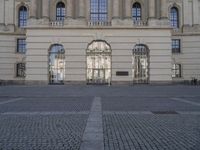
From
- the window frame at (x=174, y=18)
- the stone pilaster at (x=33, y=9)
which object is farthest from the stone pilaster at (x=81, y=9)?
the window frame at (x=174, y=18)

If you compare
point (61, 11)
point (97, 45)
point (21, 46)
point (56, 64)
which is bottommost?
point (56, 64)

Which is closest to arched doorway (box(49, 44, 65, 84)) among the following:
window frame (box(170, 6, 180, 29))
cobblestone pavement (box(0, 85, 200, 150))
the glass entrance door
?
the glass entrance door

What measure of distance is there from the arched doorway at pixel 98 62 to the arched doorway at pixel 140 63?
4029 mm

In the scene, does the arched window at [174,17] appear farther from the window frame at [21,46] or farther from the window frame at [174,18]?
the window frame at [21,46]

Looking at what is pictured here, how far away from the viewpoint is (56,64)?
4959 centimetres

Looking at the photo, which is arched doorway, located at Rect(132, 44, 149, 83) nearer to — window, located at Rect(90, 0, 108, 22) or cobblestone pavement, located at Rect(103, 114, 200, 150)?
Result: window, located at Rect(90, 0, 108, 22)

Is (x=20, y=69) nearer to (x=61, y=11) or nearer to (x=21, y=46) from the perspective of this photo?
(x=21, y=46)

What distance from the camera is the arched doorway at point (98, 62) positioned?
4994 centimetres

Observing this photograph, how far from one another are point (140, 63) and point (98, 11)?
1115 cm

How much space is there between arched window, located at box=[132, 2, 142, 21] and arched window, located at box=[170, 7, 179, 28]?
8314 mm

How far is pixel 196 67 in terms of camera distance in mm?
56938

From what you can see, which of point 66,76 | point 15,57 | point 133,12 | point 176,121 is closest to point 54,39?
point 66,76

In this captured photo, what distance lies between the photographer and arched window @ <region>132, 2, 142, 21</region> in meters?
53.5

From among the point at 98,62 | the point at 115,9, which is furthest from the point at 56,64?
the point at 115,9
